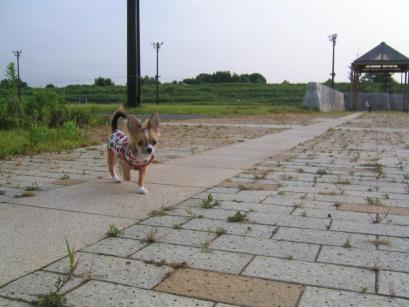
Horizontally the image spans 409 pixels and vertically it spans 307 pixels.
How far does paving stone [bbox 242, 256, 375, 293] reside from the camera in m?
2.72

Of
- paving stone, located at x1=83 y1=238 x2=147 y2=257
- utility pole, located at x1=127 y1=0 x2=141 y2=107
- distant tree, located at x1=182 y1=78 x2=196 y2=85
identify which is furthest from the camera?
distant tree, located at x1=182 y1=78 x2=196 y2=85

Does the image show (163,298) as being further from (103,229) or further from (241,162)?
(241,162)

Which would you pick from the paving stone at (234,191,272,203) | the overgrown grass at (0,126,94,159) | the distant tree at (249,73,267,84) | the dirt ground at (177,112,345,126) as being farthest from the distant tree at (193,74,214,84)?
the paving stone at (234,191,272,203)

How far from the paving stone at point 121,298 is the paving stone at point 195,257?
17.7 inches

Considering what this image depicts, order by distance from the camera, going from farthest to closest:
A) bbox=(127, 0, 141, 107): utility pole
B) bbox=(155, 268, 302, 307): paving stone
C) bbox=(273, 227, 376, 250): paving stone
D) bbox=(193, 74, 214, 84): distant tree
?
bbox=(193, 74, 214, 84): distant tree → bbox=(127, 0, 141, 107): utility pole → bbox=(273, 227, 376, 250): paving stone → bbox=(155, 268, 302, 307): paving stone

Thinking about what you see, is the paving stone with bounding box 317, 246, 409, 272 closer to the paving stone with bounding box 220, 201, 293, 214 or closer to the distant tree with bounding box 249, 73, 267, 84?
the paving stone with bounding box 220, 201, 293, 214

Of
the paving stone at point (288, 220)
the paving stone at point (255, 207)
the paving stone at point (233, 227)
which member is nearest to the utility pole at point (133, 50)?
the paving stone at point (255, 207)

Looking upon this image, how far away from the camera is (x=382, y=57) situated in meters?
37.9

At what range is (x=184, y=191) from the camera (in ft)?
17.0

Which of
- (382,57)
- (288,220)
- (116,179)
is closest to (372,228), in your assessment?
(288,220)

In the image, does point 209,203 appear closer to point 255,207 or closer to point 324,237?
point 255,207

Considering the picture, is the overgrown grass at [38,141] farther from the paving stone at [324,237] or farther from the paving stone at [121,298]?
the paving stone at [121,298]

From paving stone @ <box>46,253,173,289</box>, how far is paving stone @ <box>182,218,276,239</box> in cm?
87

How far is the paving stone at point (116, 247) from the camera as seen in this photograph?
3177 mm
